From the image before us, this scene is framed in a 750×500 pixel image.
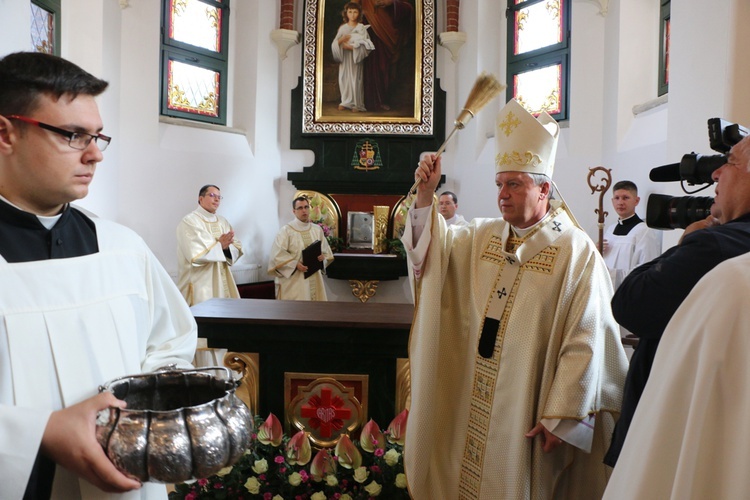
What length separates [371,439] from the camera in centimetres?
294

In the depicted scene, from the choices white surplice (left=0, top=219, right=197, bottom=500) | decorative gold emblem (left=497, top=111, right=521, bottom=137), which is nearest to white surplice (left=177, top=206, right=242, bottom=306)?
decorative gold emblem (left=497, top=111, right=521, bottom=137)

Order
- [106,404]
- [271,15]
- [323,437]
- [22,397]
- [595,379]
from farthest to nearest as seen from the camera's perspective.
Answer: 1. [271,15]
2. [323,437]
3. [595,379]
4. [22,397]
5. [106,404]

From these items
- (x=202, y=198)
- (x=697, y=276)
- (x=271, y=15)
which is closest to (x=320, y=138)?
(x=271, y=15)

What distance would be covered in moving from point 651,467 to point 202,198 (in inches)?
271

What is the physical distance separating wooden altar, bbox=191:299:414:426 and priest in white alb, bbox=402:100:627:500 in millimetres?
654

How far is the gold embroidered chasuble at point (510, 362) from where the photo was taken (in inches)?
96.0

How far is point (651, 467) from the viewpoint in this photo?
0.99 metres

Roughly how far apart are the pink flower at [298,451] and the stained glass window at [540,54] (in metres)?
6.39

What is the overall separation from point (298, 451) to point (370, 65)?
26.1ft

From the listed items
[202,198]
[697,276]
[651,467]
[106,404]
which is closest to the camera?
[651,467]

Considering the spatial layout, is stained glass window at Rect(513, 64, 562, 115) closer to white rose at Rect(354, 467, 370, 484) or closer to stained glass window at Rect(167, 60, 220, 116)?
stained glass window at Rect(167, 60, 220, 116)

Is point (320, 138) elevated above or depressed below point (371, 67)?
below

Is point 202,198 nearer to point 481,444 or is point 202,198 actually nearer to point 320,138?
point 320,138

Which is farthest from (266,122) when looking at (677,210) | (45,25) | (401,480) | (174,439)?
(174,439)
